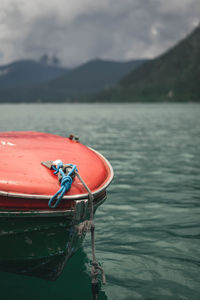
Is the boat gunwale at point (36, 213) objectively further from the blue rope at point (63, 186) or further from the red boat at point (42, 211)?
the blue rope at point (63, 186)

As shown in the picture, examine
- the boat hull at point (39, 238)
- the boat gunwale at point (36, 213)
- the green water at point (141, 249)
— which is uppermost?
the boat gunwale at point (36, 213)

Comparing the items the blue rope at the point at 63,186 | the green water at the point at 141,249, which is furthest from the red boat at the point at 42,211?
the green water at the point at 141,249

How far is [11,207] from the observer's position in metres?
4.38

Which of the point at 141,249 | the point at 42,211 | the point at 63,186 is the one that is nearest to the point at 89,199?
the point at 63,186

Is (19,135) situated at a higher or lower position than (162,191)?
higher

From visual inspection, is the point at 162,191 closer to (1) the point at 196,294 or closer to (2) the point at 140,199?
(2) the point at 140,199

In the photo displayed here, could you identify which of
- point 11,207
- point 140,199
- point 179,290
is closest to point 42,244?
point 11,207

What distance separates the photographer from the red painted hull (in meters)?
4.37

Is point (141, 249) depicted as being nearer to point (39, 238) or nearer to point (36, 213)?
point (39, 238)

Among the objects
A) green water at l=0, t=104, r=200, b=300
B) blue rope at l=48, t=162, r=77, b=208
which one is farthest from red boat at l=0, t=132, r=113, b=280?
green water at l=0, t=104, r=200, b=300

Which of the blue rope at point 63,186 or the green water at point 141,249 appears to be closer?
the blue rope at point 63,186

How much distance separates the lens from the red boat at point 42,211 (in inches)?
172

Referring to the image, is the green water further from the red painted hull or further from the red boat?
the red painted hull

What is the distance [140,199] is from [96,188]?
176 inches
